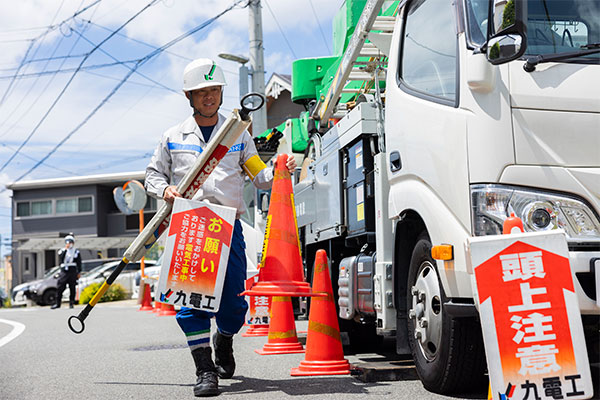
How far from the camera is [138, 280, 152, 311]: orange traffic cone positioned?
17641 mm

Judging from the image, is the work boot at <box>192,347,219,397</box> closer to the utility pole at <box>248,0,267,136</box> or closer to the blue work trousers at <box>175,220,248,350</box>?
the blue work trousers at <box>175,220,248,350</box>

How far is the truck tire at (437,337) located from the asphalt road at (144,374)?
5.5 inches

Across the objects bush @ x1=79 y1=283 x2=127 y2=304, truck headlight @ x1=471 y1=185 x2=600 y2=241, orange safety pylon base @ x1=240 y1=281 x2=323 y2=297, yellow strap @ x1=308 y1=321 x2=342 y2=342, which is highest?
bush @ x1=79 y1=283 x2=127 y2=304

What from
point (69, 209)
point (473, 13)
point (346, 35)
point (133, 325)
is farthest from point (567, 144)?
point (69, 209)

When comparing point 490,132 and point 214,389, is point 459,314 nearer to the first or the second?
point 490,132

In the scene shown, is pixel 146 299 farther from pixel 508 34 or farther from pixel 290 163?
A: pixel 508 34

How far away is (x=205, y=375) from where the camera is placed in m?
4.88

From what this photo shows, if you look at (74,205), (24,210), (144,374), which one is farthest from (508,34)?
(24,210)

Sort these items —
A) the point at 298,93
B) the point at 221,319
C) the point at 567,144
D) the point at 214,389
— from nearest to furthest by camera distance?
the point at 567,144 < the point at 214,389 < the point at 221,319 < the point at 298,93

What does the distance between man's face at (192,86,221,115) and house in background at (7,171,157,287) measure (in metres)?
37.2

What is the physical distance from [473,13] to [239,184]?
2.18 metres

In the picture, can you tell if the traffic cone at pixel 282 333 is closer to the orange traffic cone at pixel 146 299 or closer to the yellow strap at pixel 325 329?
the yellow strap at pixel 325 329

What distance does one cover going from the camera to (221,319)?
17.2 feet

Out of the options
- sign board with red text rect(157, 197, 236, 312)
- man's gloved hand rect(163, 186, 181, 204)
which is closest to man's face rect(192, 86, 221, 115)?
man's gloved hand rect(163, 186, 181, 204)
